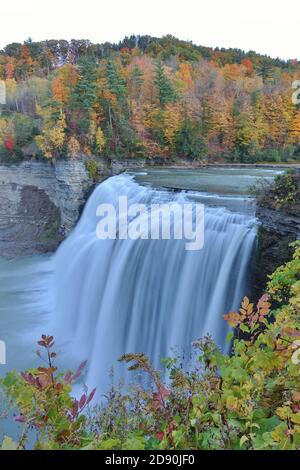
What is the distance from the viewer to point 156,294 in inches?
391

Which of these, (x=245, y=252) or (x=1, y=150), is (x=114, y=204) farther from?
(x=1, y=150)

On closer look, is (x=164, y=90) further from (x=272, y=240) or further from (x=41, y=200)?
(x=272, y=240)

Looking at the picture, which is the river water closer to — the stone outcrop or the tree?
the stone outcrop

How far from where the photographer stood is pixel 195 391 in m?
3.00

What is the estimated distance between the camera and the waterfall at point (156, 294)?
8578 millimetres

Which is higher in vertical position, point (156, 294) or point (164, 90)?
point (164, 90)

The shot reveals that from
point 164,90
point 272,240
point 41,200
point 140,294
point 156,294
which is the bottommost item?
point 140,294

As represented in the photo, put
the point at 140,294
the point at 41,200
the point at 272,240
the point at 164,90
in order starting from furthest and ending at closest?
the point at 164,90
the point at 41,200
the point at 140,294
the point at 272,240

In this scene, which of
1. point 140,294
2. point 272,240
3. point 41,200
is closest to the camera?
point 272,240

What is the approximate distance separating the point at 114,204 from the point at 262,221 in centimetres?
933

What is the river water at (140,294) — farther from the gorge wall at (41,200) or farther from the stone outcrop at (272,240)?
the gorge wall at (41,200)

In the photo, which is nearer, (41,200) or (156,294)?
(156,294)

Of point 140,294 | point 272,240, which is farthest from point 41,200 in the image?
point 272,240

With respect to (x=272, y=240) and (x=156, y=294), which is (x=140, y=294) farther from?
(x=272, y=240)
